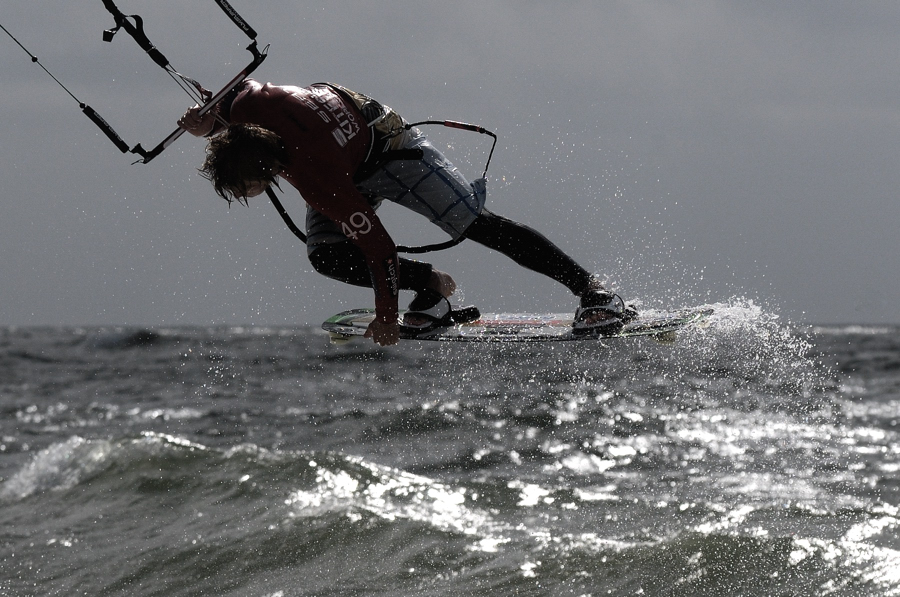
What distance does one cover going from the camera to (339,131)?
5738mm

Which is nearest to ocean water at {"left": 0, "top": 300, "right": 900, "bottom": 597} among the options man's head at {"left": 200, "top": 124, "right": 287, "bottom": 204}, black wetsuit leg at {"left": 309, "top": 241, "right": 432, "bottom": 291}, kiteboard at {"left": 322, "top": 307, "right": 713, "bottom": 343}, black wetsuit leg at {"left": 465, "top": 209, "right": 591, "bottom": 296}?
kiteboard at {"left": 322, "top": 307, "right": 713, "bottom": 343}

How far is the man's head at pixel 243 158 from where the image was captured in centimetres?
542

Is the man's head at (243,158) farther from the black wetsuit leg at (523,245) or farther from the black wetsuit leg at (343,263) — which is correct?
the black wetsuit leg at (523,245)

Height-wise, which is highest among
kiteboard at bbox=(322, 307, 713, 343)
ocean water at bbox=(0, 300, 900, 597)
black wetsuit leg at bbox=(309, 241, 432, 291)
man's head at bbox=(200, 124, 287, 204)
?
man's head at bbox=(200, 124, 287, 204)

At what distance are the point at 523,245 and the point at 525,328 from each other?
1.06 meters

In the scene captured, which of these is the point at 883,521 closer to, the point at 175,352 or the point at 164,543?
the point at 164,543

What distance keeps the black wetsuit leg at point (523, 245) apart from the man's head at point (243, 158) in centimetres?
153

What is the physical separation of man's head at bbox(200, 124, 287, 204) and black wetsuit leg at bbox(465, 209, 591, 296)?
5.04 ft

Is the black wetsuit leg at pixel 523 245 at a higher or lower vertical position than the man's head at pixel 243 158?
lower

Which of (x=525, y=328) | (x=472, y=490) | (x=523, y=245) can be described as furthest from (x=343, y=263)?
(x=472, y=490)

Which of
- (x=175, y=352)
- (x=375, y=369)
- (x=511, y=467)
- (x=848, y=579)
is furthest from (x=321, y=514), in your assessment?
(x=175, y=352)

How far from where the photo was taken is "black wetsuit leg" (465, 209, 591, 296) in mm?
6457

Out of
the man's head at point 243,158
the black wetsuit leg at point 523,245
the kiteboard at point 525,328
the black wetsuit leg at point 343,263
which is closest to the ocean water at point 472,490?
the kiteboard at point 525,328

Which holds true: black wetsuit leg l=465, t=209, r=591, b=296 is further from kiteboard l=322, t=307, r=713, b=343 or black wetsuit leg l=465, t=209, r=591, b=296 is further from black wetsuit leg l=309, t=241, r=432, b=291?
black wetsuit leg l=309, t=241, r=432, b=291
